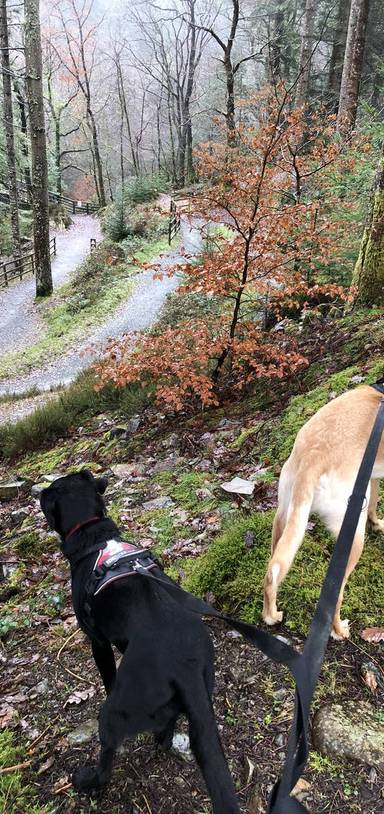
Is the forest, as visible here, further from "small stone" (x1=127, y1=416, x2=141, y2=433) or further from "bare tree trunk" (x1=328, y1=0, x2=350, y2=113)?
"bare tree trunk" (x1=328, y1=0, x2=350, y2=113)

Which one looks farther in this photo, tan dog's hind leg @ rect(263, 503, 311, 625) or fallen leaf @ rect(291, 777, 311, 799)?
tan dog's hind leg @ rect(263, 503, 311, 625)

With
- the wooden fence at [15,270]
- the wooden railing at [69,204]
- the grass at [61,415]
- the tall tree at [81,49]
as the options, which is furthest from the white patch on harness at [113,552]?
the tall tree at [81,49]

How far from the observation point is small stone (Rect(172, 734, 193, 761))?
2.27 metres

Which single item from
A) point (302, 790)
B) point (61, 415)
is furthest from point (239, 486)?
point (61, 415)

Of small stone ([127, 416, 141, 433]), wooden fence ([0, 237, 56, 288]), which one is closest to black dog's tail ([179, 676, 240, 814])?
small stone ([127, 416, 141, 433])

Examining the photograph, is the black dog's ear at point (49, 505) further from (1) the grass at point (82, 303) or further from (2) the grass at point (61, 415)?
(1) the grass at point (82, 303)

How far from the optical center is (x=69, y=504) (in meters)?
2.89

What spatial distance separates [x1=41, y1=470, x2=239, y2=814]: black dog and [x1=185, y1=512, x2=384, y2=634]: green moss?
878 millimetres

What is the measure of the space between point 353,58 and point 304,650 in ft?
48.4

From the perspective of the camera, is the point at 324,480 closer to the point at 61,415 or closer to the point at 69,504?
the point at 69,504

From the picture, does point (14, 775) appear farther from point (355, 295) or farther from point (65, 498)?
point (355, 295)

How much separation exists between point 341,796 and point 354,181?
27.4ft

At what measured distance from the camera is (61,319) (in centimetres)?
1852

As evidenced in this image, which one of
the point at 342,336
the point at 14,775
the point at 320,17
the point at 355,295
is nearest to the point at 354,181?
the point at 355,295
